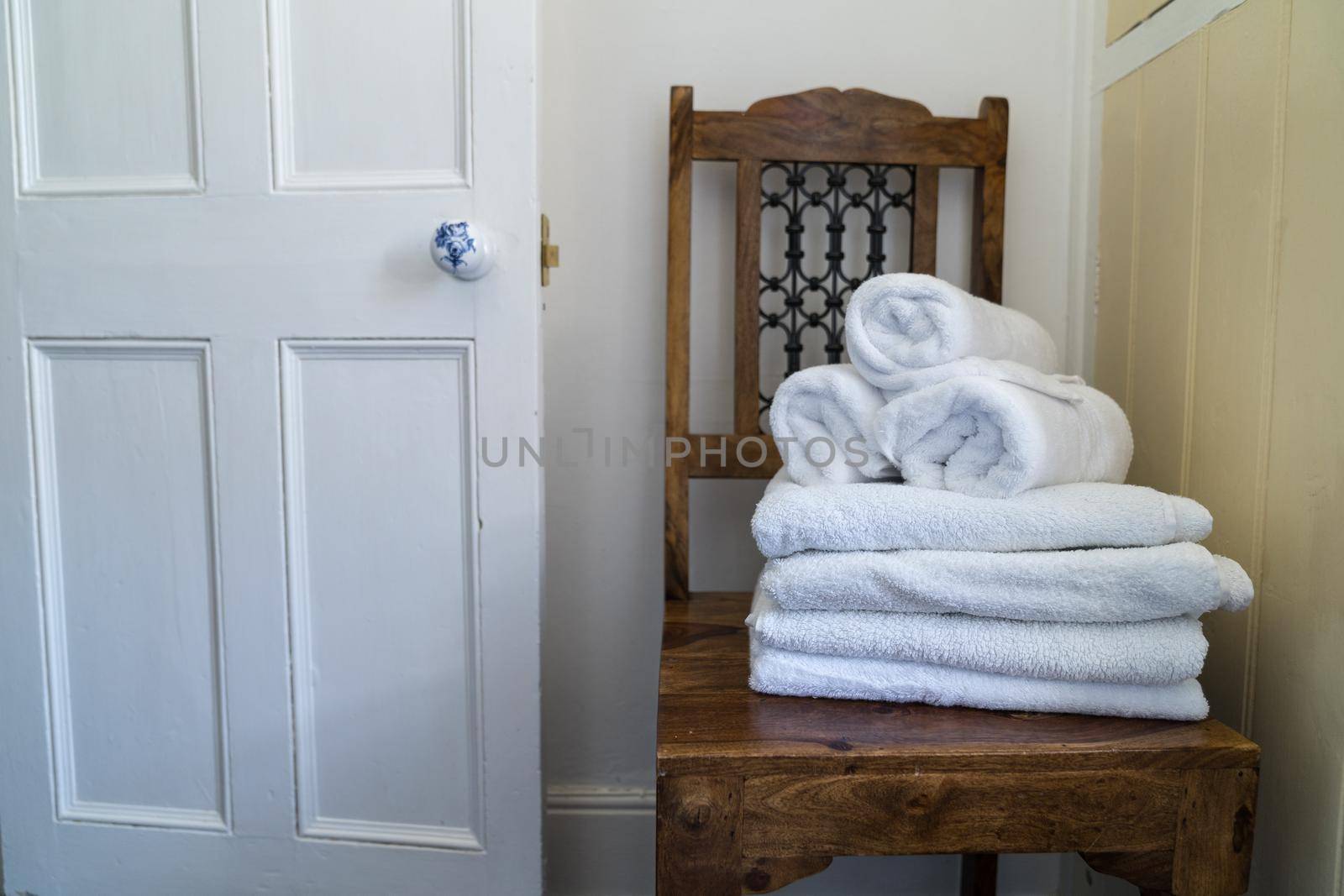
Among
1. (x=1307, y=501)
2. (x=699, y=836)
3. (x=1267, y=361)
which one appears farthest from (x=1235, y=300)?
(x=699, y=836)

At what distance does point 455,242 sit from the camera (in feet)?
2.71

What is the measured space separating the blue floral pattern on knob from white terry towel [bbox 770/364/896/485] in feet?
1.17

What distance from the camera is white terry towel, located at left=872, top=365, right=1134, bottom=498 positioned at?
1.96 ft

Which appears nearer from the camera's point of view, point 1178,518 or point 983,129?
point 1178,518

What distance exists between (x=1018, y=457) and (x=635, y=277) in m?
0.56

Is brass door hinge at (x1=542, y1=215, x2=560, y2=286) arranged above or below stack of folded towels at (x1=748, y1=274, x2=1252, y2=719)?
above

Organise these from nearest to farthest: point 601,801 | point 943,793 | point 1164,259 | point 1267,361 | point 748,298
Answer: point 943,793, point 1267,361, point 1164,259, point 748,298, point 601,801

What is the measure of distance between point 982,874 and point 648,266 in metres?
0.83

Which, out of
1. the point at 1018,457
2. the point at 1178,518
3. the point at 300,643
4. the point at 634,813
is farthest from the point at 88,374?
the point at 1178,518

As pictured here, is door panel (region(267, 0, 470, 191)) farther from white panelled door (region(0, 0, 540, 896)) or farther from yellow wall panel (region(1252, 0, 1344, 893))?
yellow wall panel (region(1252, 0, 1344, 893))

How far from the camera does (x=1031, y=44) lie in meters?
0.99

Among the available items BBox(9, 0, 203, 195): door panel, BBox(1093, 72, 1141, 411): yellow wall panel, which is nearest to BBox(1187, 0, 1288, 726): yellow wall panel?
BBox(1093, 72, 1141, 411): yellow wall panel

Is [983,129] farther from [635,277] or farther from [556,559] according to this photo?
[556,559]

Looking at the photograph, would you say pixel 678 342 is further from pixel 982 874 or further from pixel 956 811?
pixel 982 874
